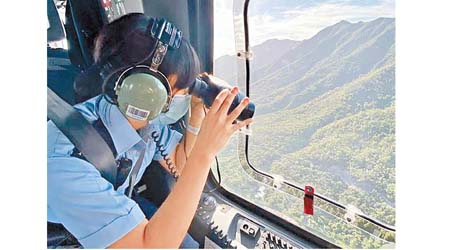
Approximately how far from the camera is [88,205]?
1.62m

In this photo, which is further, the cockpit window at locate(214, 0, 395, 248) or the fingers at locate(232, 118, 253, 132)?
the fingers at locate(232, 118, 253, 132)

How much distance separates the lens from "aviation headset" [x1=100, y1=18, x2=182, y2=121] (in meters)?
1.64

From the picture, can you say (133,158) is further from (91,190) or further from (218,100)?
(218,100)

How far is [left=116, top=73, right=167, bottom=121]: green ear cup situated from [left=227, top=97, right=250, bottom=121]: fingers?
0.78 feet

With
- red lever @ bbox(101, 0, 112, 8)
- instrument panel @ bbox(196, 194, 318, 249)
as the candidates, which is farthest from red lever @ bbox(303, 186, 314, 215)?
red lever @ bbox(101, 0, 112, 8)

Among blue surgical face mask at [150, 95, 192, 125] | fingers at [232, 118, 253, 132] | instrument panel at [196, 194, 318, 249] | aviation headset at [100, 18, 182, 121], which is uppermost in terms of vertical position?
aviation headset at [100, 18, 182, 121]

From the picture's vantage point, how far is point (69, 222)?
5.41 ft

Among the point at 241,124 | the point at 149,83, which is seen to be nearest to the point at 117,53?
the point at 149,83

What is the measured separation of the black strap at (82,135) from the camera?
1.64 m

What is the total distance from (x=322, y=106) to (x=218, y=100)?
0.36 meters

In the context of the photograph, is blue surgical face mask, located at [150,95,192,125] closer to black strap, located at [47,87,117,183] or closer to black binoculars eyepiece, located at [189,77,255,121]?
black binoculars eyepiece, located at [189,77,255,121]

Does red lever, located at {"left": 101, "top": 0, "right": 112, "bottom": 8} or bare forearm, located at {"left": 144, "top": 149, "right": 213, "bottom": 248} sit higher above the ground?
red lever, located at {"left": 101, "top": 0, "right": 112, "bottom": 8}

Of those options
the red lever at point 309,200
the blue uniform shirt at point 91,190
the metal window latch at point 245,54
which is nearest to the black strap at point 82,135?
the blue uniform shirt at point 91,190
